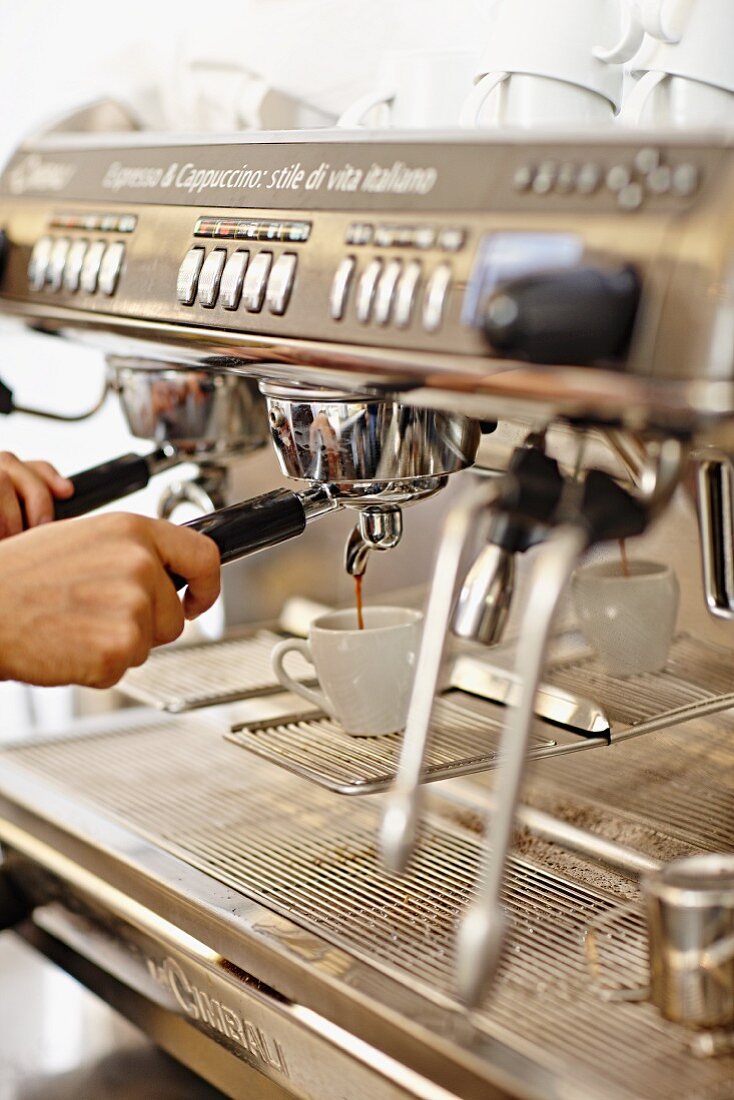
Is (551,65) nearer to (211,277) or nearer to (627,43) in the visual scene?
(627,43)

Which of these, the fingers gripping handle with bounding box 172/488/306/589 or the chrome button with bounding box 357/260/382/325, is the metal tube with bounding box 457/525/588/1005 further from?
the fingers gripping handle with bounding box 172/488/306/589

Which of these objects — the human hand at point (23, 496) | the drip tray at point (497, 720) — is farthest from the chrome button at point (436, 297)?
the human hand at point (23, 496)

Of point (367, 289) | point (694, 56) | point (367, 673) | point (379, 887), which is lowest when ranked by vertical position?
point (379, 887)

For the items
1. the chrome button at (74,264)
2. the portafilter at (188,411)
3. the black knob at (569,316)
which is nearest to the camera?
the black knob at (569,316)

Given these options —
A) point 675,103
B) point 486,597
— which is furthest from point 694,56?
point 486,597

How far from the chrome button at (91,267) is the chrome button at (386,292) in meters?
0.26

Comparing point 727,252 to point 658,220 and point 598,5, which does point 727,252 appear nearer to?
point 658,220

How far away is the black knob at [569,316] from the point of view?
41 centimetres

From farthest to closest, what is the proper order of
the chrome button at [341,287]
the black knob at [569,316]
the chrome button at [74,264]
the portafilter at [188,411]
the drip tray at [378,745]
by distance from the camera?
the portafilter at [188,411]
the chrome button at [74,264]
the drip tray at [378,745]
the chrome button at [341,287]
the black knob at [569,316]

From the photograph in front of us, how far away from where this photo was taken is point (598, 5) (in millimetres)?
596

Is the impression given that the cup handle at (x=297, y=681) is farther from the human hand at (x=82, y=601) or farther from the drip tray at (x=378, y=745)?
the human hand at (x=82, y=601)

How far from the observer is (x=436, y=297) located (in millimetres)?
472

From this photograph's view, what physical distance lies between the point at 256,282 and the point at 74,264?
201 mm

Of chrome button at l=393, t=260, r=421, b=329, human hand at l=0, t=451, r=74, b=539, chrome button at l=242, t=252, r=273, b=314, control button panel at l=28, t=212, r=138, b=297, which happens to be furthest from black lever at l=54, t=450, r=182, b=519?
chrome button at l=393, t=260, r=421, b=329
